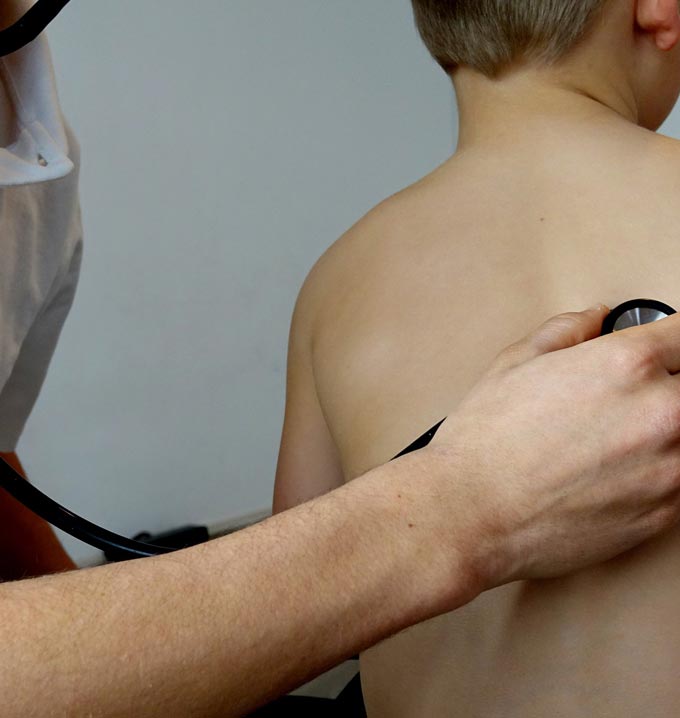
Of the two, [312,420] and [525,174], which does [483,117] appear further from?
[312,420]

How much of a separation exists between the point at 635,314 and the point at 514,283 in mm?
117

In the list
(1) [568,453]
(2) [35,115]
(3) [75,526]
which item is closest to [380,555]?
(1) [568,453]

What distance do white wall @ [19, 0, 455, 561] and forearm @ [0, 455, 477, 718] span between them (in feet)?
5.77

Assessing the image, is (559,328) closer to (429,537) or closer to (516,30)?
(429,537)

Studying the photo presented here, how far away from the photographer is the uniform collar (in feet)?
2.79

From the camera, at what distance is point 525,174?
32.6 inches

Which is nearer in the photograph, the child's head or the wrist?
the wrist

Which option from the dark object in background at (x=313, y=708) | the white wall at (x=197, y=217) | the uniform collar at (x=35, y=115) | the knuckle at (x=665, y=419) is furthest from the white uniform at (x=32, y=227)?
the white wall at (x=197, y=217)

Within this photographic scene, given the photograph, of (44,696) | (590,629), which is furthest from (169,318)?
(44,696)

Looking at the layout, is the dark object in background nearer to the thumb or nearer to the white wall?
the thumb

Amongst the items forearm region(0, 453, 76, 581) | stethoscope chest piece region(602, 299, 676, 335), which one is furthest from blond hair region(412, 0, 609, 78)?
forearm region(0, 453, 76, 581)

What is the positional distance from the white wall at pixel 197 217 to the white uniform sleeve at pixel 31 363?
109 centimetres

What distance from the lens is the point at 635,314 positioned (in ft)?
2.30

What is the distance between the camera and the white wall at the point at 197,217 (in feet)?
7.12
